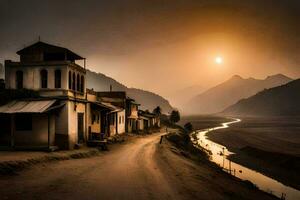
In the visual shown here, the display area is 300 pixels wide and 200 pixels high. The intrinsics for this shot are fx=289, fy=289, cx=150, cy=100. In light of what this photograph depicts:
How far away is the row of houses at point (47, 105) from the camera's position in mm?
27406

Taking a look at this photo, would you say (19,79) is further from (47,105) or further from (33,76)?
(47,105)

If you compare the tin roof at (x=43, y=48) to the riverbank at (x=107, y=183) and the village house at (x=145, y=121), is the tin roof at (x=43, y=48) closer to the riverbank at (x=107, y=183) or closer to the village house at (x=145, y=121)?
the riverbank at (x=107, y=183)

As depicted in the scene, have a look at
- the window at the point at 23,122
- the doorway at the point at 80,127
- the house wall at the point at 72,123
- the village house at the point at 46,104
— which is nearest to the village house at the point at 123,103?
the doorway at the point at 80,127

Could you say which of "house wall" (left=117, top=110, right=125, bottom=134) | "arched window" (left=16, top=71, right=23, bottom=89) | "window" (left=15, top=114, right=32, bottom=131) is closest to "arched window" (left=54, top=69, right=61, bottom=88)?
"arched window" (left=16, top=71, right=23, bottom=89)

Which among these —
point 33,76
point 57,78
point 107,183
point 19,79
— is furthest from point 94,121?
point 107,183

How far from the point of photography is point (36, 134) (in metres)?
27.5

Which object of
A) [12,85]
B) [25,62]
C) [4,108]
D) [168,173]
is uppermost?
[25,62]

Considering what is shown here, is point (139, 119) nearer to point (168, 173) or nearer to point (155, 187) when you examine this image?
point (168, 173)

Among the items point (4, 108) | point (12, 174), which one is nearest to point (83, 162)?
point (12, 174)

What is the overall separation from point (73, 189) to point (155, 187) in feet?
14.6

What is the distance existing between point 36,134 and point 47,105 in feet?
10.5

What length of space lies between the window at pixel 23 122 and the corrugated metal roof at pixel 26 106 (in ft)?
3.49

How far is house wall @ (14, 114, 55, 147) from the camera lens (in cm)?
2744

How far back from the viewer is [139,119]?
6769cm
